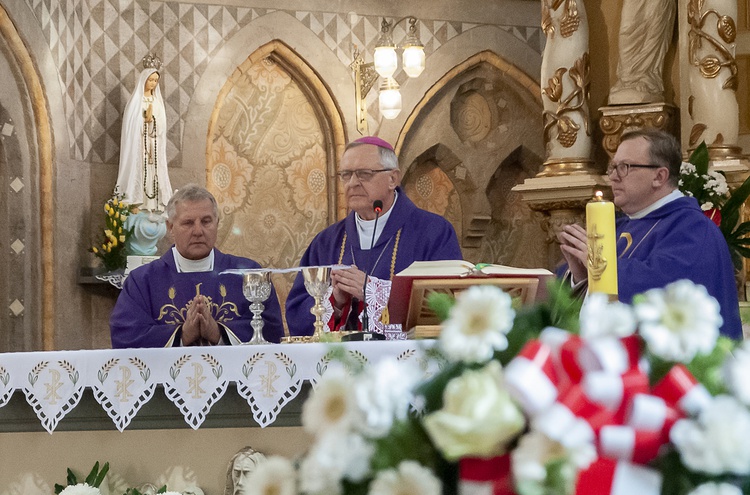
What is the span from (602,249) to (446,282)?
4.10 ft

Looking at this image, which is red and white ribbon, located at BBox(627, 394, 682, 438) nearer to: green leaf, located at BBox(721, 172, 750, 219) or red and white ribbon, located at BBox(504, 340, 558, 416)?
red and white ribbon, located at BBox(504, 340, 558, 416)

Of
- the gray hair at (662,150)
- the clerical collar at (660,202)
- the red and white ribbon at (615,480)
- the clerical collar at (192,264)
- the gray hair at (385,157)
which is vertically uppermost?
the gray hair at (385,157)

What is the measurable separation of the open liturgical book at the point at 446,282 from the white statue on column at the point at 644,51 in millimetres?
4025

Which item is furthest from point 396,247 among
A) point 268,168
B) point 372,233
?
point 268,168

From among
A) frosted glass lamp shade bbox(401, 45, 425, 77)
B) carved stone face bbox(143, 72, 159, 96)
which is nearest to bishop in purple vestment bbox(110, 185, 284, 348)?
carved stone face bbox(143, 72, 159, 96)

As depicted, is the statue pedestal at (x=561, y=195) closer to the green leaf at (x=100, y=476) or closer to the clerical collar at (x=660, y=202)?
the clerical collar at (x=660, y=202)

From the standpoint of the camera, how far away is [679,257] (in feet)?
13.0

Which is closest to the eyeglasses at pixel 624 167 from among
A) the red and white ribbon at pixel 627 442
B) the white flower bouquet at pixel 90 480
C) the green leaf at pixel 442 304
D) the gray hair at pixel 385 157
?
the gray hair at pixel 385 157

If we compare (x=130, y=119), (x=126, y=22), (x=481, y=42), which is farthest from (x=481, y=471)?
(x=481, y=42)

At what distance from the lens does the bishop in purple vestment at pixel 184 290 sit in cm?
470

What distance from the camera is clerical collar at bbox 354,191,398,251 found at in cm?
497

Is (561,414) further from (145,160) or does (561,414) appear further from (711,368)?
(145,160)

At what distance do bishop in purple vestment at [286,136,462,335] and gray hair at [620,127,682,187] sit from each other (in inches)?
37.5

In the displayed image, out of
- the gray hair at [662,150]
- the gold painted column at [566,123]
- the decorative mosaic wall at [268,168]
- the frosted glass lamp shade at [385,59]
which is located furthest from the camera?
the decorative mosaic wall at [268,168]
